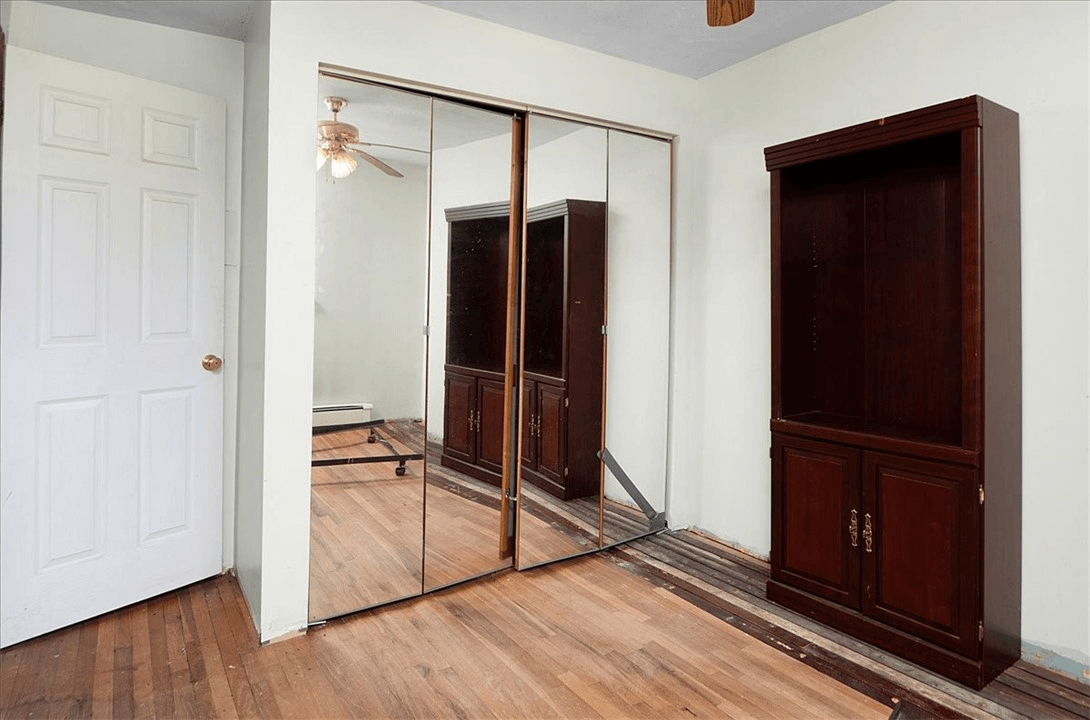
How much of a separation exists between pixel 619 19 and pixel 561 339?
1423mm

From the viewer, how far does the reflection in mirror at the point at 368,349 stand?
8.01 feet

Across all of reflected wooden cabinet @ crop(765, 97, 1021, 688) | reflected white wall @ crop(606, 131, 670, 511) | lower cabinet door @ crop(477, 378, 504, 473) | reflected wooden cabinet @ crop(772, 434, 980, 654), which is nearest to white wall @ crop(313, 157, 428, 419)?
lower cabinet door @ crop(477, 378, 504, 473)

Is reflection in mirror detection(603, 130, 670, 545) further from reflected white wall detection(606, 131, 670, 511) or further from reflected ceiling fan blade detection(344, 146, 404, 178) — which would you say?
reflected ceiling fan blade detection(344, 146, 404, 178)

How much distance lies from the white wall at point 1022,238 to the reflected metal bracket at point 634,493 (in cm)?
13

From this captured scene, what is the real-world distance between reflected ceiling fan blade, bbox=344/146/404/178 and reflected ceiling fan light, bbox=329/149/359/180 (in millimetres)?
30

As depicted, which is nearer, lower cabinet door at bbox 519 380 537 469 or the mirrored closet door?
the mirrored closet door

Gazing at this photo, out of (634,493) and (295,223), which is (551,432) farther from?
(295,223)

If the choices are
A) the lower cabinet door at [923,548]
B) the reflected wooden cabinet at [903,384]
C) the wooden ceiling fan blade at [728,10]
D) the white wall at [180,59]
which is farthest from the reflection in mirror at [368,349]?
the lower cabinet door at [923,548]

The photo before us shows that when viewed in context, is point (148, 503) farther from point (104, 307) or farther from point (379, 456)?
point (379, 456)

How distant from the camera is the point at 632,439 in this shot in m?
3.34

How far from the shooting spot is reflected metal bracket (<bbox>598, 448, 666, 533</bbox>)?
3268 millimetres

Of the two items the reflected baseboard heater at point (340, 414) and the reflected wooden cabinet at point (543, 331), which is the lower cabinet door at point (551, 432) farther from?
the reflected baseboard heater at point (340, 414)

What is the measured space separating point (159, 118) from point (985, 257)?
3131mm

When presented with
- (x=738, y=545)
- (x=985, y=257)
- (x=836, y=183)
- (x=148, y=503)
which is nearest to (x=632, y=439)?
(x=738, y=545)
